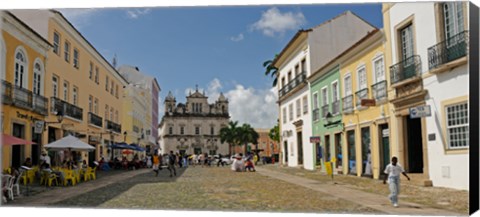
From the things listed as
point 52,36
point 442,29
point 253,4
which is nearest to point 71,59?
point 52,36

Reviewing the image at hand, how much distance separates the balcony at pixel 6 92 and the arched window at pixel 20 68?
497 millimetres

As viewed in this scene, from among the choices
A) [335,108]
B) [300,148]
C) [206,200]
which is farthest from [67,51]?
[300,148]

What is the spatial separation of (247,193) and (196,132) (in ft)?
37.2

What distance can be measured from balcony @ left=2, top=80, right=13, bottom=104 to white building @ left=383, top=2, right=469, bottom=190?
9.45 meters

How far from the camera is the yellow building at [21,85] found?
1307 cm

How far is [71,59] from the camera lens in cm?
1786

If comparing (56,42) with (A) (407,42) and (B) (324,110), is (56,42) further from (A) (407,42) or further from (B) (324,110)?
(A) (407,42)

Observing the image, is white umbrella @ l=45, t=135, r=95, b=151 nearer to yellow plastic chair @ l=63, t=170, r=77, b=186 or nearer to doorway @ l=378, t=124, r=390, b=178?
yellow plastic chair @ l=63, t=170, r=77, b=186

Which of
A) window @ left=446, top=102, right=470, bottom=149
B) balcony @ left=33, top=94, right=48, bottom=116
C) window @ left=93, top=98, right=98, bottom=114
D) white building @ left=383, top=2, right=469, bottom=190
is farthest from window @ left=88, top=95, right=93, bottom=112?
window @ left=446, top=102, right=470, bottom=149

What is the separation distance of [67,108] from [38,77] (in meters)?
2.14

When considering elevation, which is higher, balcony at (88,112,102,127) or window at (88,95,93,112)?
window at (88,95,93,112)

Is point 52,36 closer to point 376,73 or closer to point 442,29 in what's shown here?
point 376,73

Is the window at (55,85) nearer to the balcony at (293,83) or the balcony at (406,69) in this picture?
the balcony at (293,83)

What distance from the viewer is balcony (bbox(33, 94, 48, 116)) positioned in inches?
576
